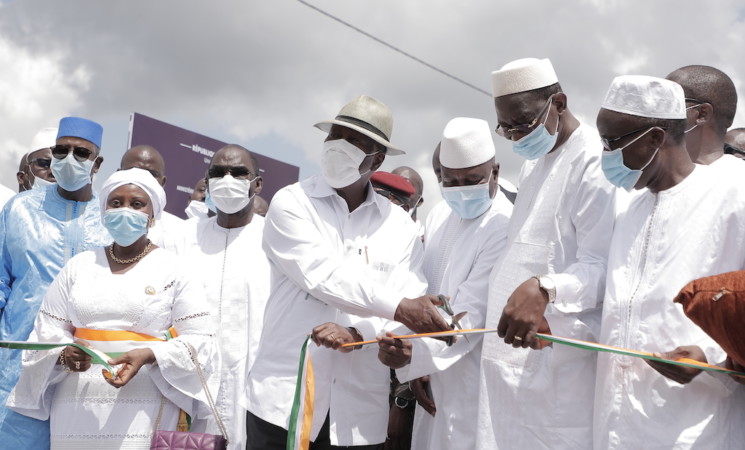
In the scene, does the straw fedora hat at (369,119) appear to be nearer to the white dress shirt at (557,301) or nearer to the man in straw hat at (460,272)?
the man in straw hat at (460,272)

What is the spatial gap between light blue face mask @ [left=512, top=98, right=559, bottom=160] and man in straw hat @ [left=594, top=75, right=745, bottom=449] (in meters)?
0.43

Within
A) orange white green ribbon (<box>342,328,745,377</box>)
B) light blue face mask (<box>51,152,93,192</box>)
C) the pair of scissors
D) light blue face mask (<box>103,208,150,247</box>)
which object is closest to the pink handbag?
orange white green ribbon (<box>342,328,745,377</box>)

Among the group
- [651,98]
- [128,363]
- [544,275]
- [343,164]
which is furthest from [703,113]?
[128,363]

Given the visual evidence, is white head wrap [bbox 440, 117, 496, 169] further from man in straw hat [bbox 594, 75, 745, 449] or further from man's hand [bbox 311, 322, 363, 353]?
man's hand [bbox 311, 322, 363, 353]

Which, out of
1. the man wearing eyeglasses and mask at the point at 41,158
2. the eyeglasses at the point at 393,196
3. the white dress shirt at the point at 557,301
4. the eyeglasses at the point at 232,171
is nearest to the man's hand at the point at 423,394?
the white dress shirt at the point at 557,301

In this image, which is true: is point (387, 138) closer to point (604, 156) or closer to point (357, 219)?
point (357, 219)

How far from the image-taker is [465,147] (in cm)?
441

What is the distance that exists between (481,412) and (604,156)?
1373mm

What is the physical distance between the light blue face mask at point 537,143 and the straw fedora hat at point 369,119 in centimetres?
83

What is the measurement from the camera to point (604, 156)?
345cm

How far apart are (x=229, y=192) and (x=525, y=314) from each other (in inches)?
131

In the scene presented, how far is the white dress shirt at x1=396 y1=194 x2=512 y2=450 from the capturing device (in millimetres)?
4051

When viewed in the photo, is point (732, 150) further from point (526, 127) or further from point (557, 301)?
point (557, 301)

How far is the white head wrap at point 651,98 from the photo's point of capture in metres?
3.40
